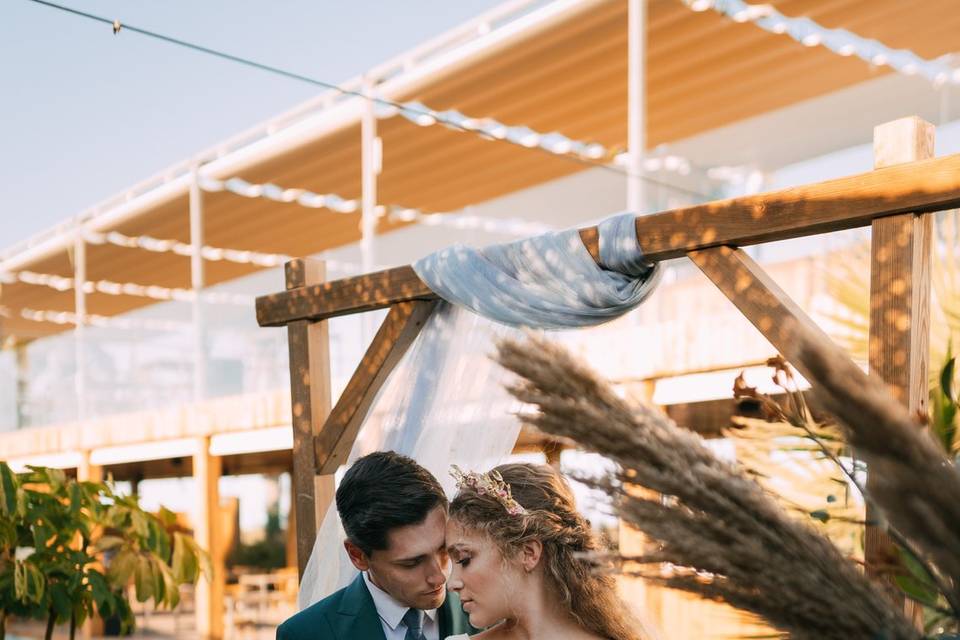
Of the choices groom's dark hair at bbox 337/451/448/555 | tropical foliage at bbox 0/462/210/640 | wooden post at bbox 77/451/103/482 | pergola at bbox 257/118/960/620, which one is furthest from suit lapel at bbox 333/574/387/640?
wooden post at bbox 77/451/103/482

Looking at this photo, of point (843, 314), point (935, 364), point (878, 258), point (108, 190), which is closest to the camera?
point (878, 258)

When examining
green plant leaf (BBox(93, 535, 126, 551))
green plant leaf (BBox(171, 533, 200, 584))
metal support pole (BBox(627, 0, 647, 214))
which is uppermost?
metal support pole (BBox(627, 0, 647, 214))

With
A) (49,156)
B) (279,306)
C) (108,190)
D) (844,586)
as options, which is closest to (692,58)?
(279,306)

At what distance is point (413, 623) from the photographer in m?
3.09

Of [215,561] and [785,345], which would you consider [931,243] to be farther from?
[215,561]

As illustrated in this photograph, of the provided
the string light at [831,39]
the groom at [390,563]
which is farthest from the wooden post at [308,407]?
the string light at [831,39]

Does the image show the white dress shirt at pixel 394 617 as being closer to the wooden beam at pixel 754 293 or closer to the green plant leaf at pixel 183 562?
the wooden beam at pixel 754 293

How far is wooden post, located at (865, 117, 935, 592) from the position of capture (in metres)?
2.47

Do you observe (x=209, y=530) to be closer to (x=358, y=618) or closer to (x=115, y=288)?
(x=358, y=618)

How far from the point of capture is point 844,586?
79 cm

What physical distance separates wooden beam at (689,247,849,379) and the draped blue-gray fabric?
0.23 metres

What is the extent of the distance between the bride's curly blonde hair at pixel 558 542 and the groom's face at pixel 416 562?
14.6 inches

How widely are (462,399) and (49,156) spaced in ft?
43.5

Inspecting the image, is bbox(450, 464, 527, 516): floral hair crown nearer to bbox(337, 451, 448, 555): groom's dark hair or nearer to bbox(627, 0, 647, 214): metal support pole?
bbox(337, 451, 448, 555): groom's dark hair
